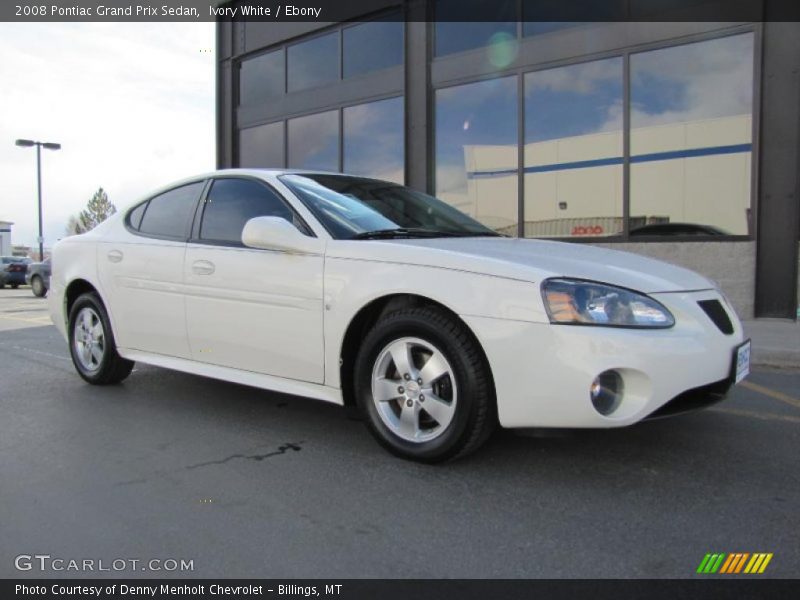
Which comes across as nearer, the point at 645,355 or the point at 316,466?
the point at 645,355

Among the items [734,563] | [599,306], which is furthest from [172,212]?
[734,563]

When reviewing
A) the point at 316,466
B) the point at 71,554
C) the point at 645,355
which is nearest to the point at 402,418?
the point at 316,466

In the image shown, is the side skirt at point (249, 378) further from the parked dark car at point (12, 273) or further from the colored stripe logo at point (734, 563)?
the parked dark car at point (12, 273)

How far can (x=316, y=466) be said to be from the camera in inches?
126

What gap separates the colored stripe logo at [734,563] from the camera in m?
2.19

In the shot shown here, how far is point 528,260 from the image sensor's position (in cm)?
301

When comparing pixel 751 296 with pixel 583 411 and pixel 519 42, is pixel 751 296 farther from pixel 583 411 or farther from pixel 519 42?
pixel 583 411

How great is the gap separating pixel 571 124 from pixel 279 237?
781 centimetres

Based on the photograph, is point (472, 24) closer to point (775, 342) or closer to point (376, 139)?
point (376, 139)

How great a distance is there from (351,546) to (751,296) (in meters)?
8.00

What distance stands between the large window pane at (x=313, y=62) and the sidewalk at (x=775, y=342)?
8.93 metres

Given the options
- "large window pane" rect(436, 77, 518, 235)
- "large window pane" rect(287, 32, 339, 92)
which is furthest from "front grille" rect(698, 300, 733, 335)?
"large window pane" rect(287, 32, 339, 92)

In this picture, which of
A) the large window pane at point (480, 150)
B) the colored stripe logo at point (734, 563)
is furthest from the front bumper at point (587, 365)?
the large window pane at point (480, 150)

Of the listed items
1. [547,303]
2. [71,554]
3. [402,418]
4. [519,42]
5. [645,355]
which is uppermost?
[519,42]
